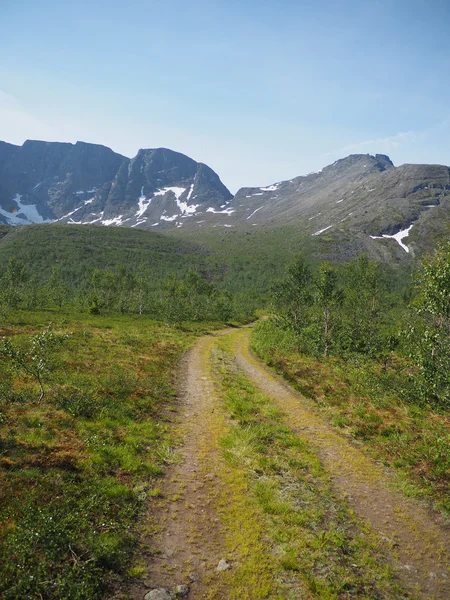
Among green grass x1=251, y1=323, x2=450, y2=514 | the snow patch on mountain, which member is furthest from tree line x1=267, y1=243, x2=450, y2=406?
the snow patch on mountain

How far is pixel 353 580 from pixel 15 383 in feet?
57.1

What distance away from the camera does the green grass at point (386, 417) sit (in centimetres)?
1173

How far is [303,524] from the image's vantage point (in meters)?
8.88

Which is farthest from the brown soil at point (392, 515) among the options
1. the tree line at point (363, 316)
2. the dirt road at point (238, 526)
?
the tree line at point (363, 316)

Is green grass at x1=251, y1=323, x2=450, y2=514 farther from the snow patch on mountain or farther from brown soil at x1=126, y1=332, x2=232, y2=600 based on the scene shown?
the snow patch on mountain

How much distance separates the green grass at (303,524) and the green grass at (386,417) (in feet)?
10.9

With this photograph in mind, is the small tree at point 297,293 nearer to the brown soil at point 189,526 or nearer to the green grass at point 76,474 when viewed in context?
the green grass at point 76,474

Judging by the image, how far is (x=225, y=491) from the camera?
10250 millimetres

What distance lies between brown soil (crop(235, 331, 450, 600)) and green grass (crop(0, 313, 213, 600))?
6.81m

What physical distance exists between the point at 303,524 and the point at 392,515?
325 centimetres

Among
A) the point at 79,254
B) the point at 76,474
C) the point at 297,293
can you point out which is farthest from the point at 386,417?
the point at 79,254


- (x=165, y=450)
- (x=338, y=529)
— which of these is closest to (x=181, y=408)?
(x=165, y=450)

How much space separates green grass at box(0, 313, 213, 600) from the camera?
637cm

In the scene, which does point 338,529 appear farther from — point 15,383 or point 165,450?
point 15,383
